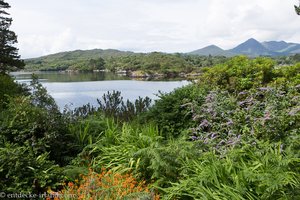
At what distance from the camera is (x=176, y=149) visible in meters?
3.70

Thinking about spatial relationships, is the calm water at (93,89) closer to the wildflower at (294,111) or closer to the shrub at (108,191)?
the wildflower at (294,111)

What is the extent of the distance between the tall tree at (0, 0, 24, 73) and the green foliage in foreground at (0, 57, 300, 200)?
18.8 metres

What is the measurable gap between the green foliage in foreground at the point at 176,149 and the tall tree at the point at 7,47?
18776mm

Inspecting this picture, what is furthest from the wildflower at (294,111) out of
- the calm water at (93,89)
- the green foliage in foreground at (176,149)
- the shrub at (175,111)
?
the calm water at (93,89)

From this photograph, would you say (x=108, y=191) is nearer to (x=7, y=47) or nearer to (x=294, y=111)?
(x=294, y=111)

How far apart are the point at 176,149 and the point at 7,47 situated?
2212cm

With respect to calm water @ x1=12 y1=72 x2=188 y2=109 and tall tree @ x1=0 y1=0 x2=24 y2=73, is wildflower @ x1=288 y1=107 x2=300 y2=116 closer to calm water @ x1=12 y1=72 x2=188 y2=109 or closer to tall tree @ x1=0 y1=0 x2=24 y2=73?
calm water @ x1=12 y1=72 x2=188 y2=109

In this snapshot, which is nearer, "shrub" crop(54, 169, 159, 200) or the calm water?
"shrub" crop(54, 169, 159, 200)

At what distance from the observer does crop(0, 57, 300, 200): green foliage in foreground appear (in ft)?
9.77

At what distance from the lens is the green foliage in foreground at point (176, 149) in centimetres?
298

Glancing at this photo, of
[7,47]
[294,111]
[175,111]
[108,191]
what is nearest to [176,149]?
[108,191]

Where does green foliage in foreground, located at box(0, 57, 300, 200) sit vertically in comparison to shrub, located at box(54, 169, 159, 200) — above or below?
above

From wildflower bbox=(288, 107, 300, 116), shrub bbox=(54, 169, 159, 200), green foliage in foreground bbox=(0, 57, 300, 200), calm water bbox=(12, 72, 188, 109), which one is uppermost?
wildflower bbox=(288, 107, 300, 116)

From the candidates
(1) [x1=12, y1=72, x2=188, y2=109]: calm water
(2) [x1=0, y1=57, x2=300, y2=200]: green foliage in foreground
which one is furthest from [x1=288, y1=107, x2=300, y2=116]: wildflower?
(1) [x1=12, y1=72, x2=188, y2=109]: calm water
